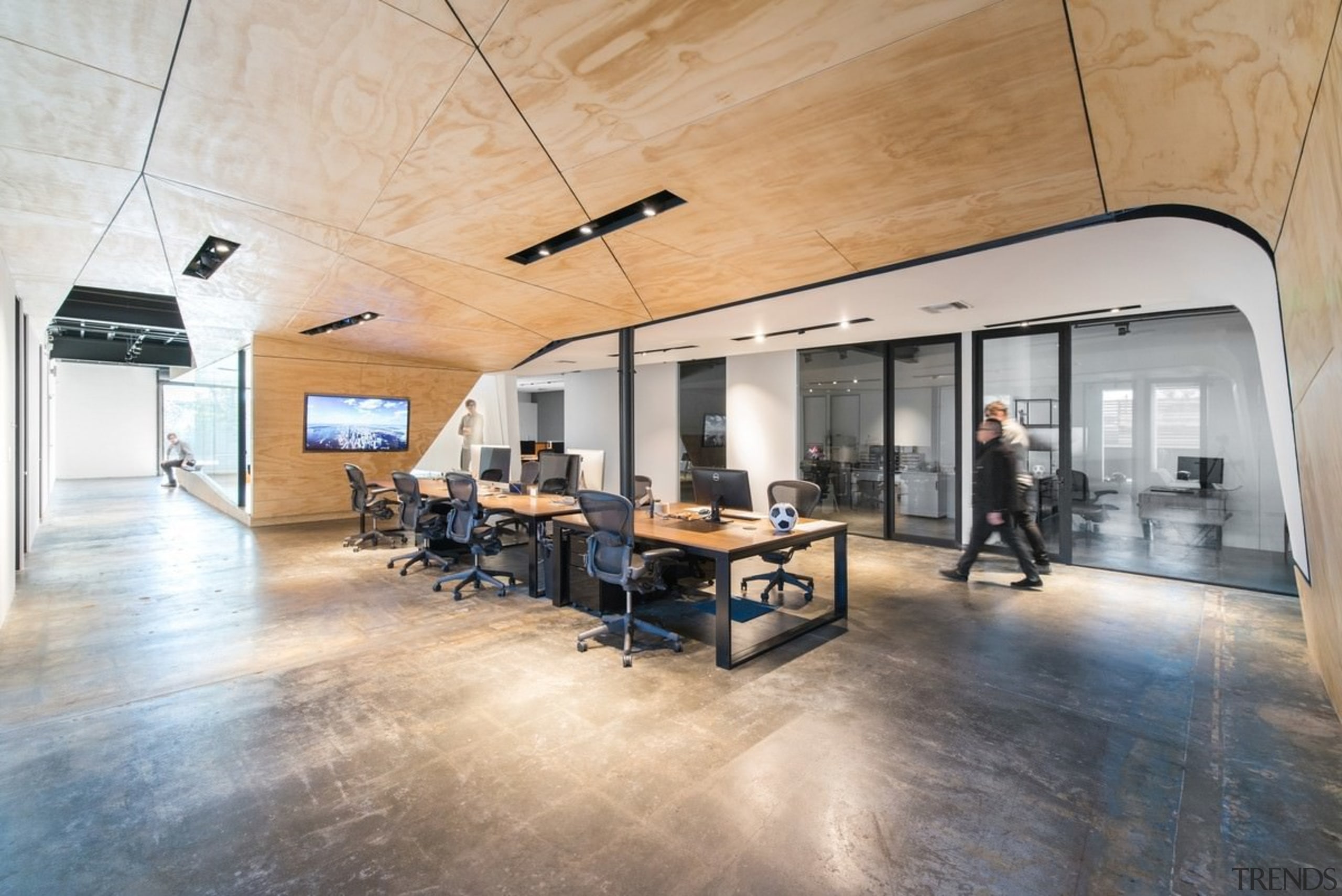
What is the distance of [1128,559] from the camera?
6.29 meters

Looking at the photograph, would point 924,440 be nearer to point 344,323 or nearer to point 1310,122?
point 1310,122

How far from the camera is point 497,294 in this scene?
229 inches

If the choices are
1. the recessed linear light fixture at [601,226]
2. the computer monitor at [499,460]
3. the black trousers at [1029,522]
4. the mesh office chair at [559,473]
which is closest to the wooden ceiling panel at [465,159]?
the recessed linear light fixture at [601,226]

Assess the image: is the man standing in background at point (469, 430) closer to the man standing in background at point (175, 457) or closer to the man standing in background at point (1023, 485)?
the man standing in background at point (1023, 485)

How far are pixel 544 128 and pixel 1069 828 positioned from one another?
12.2 feet

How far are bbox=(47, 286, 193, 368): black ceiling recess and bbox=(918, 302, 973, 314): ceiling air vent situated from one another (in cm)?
871

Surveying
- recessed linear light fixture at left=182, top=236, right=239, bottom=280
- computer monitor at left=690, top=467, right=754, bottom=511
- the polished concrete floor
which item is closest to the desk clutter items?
computer monitor at left=690, top=467, right=754, bottom=511

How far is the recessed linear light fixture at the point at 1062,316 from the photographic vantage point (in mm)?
5781

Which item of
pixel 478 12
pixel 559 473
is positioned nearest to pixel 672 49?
pixel 478 12

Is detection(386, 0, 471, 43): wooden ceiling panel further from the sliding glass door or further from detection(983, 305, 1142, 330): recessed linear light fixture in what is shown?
the sliding glass door

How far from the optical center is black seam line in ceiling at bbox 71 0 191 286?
2213mm

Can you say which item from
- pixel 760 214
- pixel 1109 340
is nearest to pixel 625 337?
pixel 760 214

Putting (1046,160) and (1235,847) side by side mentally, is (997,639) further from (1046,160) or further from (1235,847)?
(1046,160)

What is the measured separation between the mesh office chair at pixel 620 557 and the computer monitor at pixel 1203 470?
215 inches
